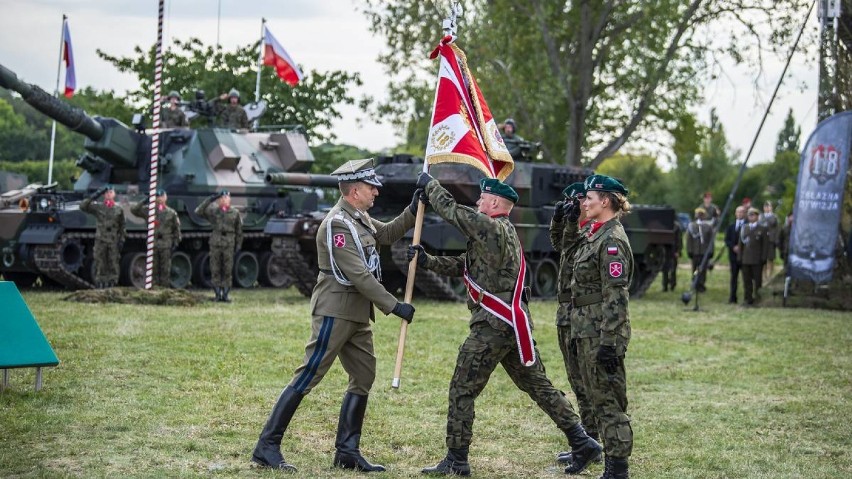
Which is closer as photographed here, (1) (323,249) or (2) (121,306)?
(1) (323,249)

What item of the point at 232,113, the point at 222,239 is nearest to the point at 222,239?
the point at 222,239

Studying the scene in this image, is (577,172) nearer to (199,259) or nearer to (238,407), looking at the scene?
(199,259)

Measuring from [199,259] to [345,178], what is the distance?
15.3 metres

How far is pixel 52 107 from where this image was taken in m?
21.0

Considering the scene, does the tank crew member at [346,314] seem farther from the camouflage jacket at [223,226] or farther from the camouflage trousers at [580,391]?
the camouflage jacket at [223,226]

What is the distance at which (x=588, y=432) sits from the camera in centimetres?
862

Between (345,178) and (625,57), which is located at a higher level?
(625,57)

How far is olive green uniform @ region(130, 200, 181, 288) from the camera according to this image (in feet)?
66.7

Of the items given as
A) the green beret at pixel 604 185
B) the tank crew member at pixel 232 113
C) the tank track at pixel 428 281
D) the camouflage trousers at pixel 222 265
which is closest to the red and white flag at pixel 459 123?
the green beret at pixel 604 185

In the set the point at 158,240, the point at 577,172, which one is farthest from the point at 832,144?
the point at 158,240

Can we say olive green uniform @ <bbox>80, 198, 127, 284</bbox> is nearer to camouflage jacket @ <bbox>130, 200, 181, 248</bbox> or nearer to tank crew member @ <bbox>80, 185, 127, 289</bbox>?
tank crew member @ <bbox>80, 185, 127, 289</bbox>

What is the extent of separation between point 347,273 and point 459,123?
4.97 feet

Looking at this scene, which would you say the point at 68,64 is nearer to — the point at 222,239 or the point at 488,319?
the point at 222,239

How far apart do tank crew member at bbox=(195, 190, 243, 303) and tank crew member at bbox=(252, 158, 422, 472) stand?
1204cm
